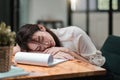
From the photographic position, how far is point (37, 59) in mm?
1622

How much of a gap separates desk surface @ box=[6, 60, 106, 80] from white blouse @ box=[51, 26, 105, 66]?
0.82 feet

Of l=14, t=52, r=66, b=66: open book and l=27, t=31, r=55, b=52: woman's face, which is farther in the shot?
l=27, t=31, r=55, b=52: woman's face

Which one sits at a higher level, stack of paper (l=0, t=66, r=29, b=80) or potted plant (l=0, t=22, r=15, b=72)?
potted plant (l=0, t=22, r=15, b=72)

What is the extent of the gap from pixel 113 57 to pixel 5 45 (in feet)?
2.79

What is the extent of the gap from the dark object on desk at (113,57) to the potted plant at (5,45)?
78cm

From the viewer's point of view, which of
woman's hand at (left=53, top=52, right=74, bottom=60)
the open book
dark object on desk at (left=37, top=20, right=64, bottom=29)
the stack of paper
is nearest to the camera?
the stack of paper

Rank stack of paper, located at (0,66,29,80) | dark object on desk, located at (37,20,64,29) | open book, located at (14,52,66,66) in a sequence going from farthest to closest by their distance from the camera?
dark object on desk, located at (37,20,64,29) < open book, located at (14,52,66,66) < stack of paper, located at (0,66,29,80)

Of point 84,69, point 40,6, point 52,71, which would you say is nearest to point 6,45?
point 52,71

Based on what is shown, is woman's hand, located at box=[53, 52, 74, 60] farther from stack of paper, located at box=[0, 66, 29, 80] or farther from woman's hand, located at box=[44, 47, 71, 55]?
stack of paper, located at box=[0, 66, 29, 80]

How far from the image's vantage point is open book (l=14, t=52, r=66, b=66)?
160cm

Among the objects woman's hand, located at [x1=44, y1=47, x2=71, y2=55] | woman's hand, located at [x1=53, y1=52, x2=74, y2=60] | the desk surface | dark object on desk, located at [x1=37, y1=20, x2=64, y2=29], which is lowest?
dark object on desk, located at [x1=37, y1=20, x2=64, y2=29]

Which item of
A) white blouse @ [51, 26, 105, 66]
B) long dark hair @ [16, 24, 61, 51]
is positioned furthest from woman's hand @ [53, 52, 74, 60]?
long dark hair @ [16, 24, 61, 51]

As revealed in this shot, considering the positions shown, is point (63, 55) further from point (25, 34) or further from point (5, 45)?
point (5, 45)

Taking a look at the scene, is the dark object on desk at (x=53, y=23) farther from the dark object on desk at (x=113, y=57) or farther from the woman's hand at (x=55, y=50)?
the woman's hand at (x=55, y=50)
